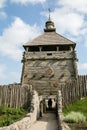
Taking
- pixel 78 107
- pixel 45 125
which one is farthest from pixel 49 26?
pixel 45 125

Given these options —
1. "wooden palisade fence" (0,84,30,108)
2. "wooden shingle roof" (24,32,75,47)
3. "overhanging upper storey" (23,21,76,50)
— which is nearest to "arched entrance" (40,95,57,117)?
"wooden palisade fence" (0,84,30,108)

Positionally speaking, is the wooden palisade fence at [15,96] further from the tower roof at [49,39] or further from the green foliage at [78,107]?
the tower roof at [49,39]

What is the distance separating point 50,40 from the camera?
109 feet

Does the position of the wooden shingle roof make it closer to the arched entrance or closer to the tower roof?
the tower roof

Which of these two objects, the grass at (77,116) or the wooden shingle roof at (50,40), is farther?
the wooden shingle roof at (50,40)

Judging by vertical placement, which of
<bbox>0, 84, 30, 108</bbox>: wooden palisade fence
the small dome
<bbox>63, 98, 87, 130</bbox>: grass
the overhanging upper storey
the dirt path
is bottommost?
the dirt path

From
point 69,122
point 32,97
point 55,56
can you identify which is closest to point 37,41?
point 55,56

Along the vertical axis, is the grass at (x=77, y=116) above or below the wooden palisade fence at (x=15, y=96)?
below

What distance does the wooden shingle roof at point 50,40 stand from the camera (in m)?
32.5

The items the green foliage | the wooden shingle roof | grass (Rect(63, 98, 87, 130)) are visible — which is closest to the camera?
grass (Rect(63, 98, 87, 130))

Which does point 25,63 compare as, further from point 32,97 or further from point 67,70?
point 32,97

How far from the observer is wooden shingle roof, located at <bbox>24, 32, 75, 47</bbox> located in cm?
3247

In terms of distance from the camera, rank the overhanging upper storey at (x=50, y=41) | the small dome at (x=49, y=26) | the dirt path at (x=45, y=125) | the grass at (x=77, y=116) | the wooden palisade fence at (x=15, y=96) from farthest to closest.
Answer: the small dome at (x=49, y=26) < the overhanging upper storey at (x=50, y=41) < the wooden palisade fence at (x=15, y=96) < the dirt path at (x=45, y=125) < the grass at (x=77, y=116)

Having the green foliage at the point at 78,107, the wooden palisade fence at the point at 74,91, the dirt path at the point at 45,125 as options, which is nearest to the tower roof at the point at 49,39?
the wooden palisade fence at the point at 74,91
